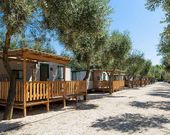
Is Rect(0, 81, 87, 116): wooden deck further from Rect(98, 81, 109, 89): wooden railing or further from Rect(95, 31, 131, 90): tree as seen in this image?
Rect(98, 81, 109, 89): wooden railing

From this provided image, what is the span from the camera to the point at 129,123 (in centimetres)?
1209

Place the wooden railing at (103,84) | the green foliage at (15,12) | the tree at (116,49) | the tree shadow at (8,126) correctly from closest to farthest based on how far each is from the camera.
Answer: the green foliage at (15,12)
the tree shadow at (8,126)
the tree at (116,49)
the wooden railing at (103,84)

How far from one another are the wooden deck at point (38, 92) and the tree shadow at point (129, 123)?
3.61 metres

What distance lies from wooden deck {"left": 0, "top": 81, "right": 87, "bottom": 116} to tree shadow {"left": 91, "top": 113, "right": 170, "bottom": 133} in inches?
142

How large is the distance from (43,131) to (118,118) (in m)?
4.14

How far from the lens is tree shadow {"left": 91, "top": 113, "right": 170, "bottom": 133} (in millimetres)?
11008

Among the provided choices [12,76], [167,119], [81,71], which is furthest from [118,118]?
[81,71]

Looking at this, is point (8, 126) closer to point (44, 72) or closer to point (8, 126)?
point (8, 126)

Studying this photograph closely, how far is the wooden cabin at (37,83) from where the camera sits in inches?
547

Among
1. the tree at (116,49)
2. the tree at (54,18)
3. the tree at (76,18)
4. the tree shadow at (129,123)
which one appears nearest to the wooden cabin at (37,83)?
the tree at (54,18)

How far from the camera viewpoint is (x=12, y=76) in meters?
12.8

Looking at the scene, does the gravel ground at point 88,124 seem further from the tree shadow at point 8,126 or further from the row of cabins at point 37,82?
the row of cabins at point 37,82

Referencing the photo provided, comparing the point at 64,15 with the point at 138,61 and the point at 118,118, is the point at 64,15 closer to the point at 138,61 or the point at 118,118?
the point at 118,118

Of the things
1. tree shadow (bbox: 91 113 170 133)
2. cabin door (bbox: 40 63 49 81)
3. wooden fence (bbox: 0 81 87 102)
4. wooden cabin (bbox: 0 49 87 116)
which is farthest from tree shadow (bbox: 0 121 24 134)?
cabin door (bbox: 40 63 49 81)
